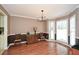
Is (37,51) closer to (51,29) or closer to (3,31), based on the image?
(3,31)

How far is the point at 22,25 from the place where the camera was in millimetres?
7473

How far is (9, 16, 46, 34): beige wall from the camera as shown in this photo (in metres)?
6.58

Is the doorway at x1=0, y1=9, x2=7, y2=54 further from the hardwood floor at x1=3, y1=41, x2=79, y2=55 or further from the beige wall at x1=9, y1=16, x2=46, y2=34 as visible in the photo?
the beige wall at x1=9, y1=16, x2=46, y2=34

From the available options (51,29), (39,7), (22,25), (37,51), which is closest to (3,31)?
(37,51)

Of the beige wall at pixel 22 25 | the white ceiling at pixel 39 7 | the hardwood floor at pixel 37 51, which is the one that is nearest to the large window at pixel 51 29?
the beige wall at pixel 22 25

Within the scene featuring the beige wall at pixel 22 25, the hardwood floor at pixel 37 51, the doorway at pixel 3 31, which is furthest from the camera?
the beige wall at pixel 22 25

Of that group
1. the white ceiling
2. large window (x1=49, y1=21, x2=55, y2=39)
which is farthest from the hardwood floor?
large window (x1=49, y1=21, x2=55, y2=39)

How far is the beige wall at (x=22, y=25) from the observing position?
658 centimetres

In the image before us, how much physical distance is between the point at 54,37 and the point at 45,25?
4.89 ft

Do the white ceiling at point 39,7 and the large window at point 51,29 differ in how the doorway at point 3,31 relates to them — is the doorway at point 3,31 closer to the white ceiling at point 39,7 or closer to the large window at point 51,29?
the white ceiling at point 39,7

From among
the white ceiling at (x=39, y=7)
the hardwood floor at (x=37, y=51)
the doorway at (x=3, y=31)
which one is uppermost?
the white ceiling at (x=39, y=7)

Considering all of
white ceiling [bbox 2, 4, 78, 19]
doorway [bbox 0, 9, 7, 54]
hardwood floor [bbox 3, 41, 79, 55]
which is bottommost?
hardwood floor [bbox 3, 41, 79, 55]

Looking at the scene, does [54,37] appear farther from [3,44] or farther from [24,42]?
[3,44]
